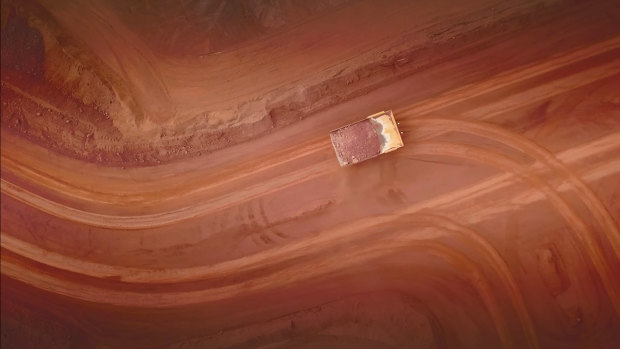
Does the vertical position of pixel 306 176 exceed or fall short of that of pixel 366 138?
it falls short

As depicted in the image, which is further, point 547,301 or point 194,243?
point 194,243

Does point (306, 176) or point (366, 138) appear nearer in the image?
point (366, 138)

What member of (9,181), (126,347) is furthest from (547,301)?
(9,181)

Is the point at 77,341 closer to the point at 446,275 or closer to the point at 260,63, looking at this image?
the point at 260,63
